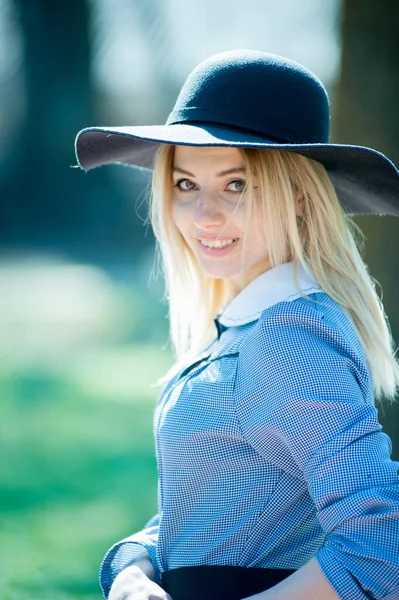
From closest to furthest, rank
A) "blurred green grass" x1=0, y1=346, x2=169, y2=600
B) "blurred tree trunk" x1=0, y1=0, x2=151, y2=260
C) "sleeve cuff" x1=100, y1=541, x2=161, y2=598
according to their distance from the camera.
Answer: "sleeve cuff" x1=100, y1=541, x2=161, y2=598
"blurred green grass" x1=0, y1=346, x2=169, y2=600
"blurred tree trunk" x1=0, y1=0, x2=151, y2=260

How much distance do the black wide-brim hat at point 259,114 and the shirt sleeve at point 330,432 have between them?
0.37m

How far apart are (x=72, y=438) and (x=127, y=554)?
11.0 feet

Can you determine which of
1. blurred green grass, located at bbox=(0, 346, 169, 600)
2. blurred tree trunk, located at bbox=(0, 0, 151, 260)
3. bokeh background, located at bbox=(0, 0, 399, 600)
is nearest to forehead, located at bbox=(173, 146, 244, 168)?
bokeh background, located at bbox=(0, 0, 399, 600)

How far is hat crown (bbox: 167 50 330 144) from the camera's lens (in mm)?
1668

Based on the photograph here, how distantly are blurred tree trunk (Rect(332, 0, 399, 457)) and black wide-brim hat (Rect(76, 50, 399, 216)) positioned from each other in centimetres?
93

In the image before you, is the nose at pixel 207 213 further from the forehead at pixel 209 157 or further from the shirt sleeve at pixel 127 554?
the shirt sleeve at pixel 127 554

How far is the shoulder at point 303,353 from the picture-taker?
1.40 meters

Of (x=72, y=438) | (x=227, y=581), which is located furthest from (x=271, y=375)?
(x=72, y=438)

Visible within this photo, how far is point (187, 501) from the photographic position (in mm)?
1603

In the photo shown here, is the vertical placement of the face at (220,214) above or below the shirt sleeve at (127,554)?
above

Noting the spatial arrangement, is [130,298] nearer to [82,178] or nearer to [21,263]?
[21,263]

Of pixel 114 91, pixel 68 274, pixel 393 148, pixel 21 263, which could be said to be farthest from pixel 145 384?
pixel 114 91

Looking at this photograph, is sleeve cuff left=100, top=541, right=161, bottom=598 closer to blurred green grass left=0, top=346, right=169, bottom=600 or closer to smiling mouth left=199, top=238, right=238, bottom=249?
smiling mouth left=199, top=238, right=238, bottom=249

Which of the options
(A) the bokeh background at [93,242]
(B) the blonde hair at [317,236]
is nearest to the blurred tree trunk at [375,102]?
(A) the bokeh background at [93,242]
